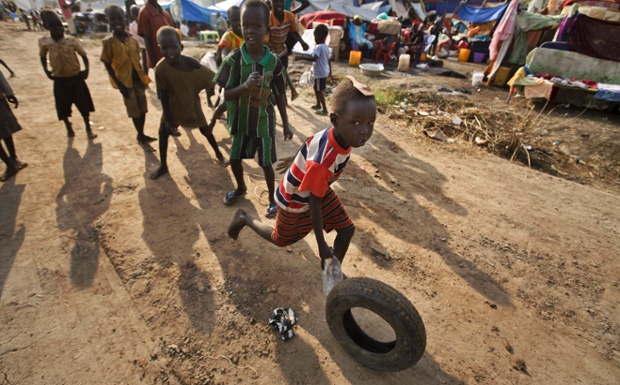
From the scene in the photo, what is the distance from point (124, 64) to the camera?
154 inches

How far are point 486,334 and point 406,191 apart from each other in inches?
75.9

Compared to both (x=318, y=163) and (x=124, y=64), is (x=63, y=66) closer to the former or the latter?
(x=124, y=64)

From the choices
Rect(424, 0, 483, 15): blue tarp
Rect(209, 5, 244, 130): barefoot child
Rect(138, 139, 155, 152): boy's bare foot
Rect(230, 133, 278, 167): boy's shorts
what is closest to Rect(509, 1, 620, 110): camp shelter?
Rect(209, 5, 244, 130): barefoot child

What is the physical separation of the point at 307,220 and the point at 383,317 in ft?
2.63

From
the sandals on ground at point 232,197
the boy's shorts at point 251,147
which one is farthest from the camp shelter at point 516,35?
the sandals on ground at point 232,197

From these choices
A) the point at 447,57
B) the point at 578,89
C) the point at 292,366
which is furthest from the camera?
the point at 447,57

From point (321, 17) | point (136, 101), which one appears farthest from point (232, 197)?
point (321, 17)

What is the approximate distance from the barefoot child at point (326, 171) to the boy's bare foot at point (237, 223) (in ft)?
1.02

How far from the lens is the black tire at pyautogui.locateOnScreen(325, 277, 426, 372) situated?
155 centimetres

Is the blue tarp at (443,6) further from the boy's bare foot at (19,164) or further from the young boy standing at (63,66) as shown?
the boy's bare foot at (19,164)

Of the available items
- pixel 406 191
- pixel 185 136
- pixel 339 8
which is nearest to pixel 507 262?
pixel 406 191

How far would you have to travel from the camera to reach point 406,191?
377cm

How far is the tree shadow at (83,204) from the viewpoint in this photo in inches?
97.3

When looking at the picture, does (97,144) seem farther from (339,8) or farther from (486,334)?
(339,8)
